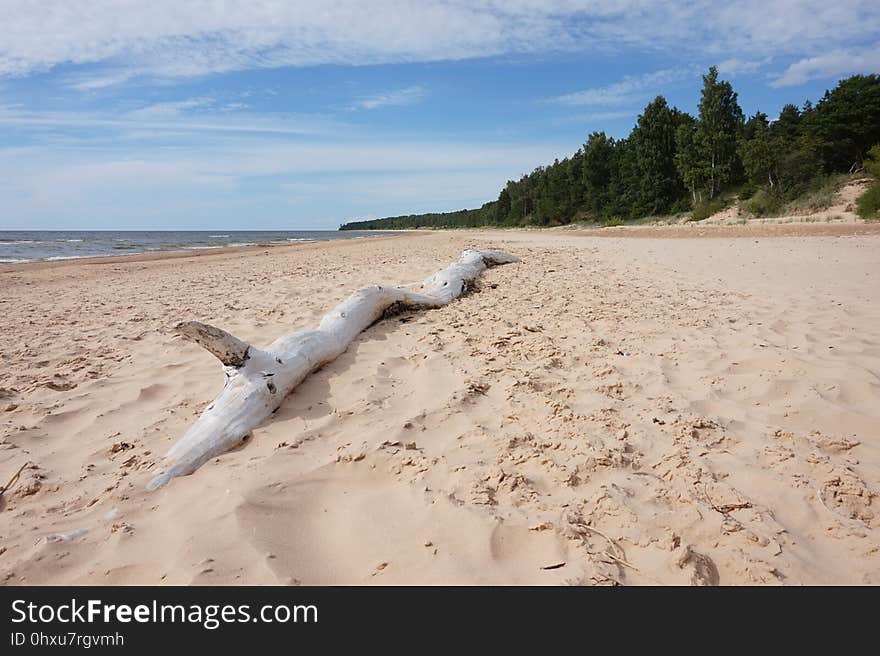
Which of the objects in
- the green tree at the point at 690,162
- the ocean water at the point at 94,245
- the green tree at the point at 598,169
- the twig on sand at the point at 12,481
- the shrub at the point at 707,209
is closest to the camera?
the twig on sand at the point at 12,481

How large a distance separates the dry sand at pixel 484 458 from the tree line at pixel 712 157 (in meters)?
30.2

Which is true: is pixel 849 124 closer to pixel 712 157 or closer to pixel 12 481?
pixel 712 157

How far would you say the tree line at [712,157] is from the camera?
2872 cm

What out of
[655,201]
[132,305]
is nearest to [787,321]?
[132,305]

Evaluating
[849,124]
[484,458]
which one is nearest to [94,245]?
[484,458]

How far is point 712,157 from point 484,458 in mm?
39258

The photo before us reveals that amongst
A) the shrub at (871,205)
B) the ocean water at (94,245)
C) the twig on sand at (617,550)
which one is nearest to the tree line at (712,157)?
the shrub at (871,205)

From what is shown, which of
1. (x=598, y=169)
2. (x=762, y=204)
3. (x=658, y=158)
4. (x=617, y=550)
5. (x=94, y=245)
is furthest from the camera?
(x=598, y=169)

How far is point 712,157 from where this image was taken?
34.2 meters

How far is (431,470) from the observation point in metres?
2.22

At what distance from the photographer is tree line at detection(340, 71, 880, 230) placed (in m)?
28.7

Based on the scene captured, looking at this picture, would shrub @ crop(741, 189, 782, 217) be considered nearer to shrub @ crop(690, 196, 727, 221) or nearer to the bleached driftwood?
shrub @ crop(690, 196, 727, 221)

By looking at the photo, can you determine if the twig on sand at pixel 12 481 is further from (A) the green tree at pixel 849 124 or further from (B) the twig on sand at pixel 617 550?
(A) the green tree at pixel 849 124
